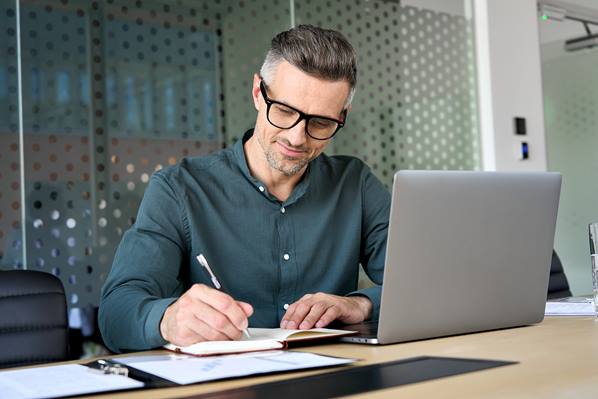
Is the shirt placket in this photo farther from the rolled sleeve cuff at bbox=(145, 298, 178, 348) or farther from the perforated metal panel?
the perforated metal panel

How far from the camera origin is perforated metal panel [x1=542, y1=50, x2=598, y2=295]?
522 centimetres

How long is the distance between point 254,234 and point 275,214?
73mm

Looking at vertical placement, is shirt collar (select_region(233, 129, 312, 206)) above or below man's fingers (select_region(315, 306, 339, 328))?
above

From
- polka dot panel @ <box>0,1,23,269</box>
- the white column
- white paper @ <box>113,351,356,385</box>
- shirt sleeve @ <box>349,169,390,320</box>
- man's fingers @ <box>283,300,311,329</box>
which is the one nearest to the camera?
white paper @ <box>113,351,356,385</box>

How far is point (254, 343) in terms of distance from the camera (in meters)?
1.19

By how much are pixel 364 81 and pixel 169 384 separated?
336 cm

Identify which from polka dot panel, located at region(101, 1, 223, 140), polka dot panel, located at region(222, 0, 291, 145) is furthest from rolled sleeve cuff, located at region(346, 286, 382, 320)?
polka dot panel, located at region(222, 0, 291, 145)

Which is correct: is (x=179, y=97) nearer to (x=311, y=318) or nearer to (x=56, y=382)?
(x=311, y=318)

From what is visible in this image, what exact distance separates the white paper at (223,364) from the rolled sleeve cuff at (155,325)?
130 millimetres

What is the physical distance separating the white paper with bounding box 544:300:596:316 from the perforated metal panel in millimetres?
3486

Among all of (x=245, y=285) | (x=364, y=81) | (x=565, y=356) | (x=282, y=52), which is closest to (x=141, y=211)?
(x=245, y=285)

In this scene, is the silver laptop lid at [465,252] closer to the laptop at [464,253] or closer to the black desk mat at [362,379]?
the laptop at [464,253]

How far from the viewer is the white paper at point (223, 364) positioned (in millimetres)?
972

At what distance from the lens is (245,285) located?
1.82 meters
